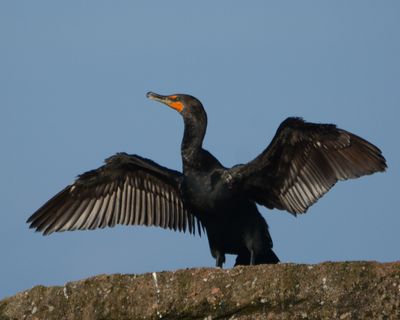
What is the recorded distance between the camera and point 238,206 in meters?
11.0

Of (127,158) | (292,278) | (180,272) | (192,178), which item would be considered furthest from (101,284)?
(127,158)

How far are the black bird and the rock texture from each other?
378 centimetres

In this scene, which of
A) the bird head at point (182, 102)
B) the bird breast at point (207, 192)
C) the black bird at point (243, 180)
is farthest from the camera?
the bird head at point (182, 102)

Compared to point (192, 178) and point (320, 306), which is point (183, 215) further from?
point (320, 306)

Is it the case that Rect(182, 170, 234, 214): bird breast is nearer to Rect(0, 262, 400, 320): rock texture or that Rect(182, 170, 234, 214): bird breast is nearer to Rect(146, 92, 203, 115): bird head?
Rect(146, 92, 203, 115): bird head

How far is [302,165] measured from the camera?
1101cm

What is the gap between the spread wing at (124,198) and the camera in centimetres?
1220

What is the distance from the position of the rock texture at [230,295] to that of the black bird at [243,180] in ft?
12.4

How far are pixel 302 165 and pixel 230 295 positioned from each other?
14.4 feet

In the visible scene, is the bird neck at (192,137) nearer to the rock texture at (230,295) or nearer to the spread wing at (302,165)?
the spread wing at (302,165)

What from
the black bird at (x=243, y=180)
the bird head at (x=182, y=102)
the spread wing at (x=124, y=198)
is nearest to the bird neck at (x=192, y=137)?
the black bird at (x=243, y=180)

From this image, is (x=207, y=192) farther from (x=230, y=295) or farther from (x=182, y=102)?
(x=230, y=295)

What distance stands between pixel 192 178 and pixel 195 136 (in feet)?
2.32

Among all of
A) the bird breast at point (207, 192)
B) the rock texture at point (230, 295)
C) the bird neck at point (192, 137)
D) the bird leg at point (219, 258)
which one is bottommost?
the rock texture at point (230, 295)
